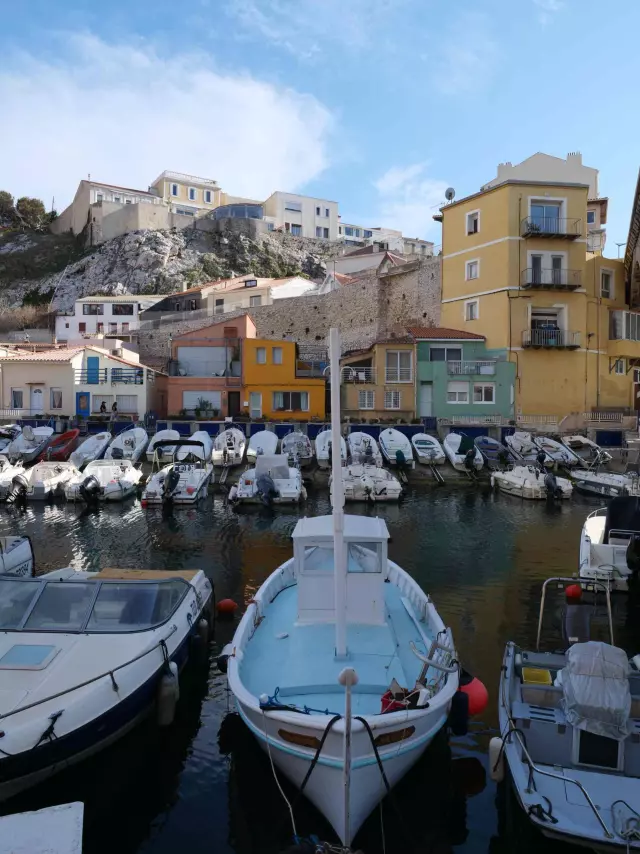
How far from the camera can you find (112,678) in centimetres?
686

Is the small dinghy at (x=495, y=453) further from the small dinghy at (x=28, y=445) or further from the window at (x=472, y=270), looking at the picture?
the small dinghy at (x=28, y=445)

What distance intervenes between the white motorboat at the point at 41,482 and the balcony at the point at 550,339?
89.7 feet

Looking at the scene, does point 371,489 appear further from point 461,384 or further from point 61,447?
point 61,447

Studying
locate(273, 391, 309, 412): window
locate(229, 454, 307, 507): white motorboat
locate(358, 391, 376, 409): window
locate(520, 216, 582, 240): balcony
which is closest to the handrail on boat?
locate(229, 454, 307, 507): white motorboat

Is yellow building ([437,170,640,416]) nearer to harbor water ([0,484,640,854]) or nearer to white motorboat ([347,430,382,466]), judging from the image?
white motorboat ([347,430,382,466])

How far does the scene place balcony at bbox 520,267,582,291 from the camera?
37188 mm

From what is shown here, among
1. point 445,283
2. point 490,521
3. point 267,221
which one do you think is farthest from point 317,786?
point 267,221

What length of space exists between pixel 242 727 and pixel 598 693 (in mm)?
4536

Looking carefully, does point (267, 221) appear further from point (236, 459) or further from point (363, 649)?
point (363, 649)

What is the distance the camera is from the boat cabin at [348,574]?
8078mm

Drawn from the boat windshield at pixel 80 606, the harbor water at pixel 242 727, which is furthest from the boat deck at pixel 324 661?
the boat windshield at pixel 80 606

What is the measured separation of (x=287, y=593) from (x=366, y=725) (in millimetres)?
4549

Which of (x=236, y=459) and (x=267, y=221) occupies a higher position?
(x=267, y=221)

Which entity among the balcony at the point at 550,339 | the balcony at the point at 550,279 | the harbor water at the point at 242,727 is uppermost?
the balcony at the point at 550,279
